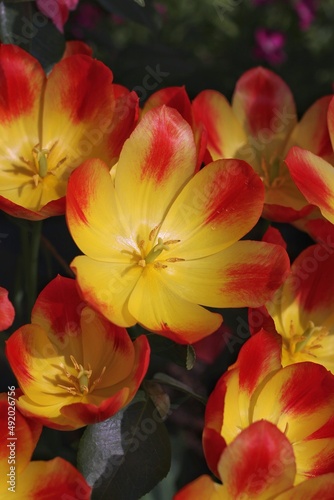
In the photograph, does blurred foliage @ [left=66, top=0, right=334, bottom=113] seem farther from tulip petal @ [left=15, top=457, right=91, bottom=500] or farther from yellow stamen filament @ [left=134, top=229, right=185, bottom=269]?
tulip petal @ [left=15, top=457, right=91, bottom=500]

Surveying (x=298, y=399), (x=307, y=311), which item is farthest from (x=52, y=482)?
(x=307, y=311)

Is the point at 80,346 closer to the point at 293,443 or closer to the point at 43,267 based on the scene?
the point at 293,443

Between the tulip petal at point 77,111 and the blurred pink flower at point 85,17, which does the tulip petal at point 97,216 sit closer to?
the tulip petal at point 77,111

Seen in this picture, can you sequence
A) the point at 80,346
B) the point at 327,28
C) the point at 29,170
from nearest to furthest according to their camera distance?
the point at 80,346
the point at 29,170
the point at 327,28

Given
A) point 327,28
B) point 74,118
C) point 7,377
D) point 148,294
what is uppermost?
point 74,118

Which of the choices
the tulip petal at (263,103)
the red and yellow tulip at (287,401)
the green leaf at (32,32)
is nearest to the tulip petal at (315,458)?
the red and yellow tulip at (287,401)

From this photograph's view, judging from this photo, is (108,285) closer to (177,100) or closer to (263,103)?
(177,100)

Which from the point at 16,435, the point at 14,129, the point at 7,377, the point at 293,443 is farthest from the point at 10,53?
the point at 7,377

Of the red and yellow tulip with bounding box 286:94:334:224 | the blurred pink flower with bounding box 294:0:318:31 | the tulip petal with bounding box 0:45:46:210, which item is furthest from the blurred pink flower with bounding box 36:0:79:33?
the blurred pink flower with bounding box 294:0:318:31
